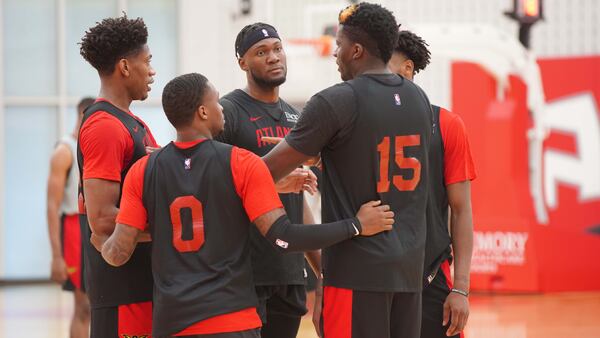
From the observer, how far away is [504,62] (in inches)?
485

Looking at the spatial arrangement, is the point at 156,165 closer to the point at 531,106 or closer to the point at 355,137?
the point at 355,137

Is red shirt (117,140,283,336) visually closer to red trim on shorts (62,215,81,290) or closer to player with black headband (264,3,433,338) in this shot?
player with black headband (264,3,433,338)

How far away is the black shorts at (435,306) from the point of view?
4402mm

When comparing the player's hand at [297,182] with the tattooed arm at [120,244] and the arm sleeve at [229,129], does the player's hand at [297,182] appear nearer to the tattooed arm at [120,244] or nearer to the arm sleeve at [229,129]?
the arm sleeve at [229,129]

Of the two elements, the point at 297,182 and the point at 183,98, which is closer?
the point at 183,98

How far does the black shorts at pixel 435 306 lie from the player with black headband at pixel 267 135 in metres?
0.68

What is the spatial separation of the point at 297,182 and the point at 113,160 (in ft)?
2.62

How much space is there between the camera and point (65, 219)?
834cm

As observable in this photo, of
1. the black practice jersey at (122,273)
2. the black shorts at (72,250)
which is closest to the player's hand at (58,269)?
the black shorts at (72,250)

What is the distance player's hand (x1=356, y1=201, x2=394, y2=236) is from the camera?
12.3ft

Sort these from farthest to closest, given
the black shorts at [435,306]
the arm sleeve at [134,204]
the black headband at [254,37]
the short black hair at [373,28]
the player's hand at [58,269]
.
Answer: the player's hand at [58,269], the black headband at [254,37], the black shorts at [435,306], the short black hair at [373,28], the arm sleeve at [134,204]

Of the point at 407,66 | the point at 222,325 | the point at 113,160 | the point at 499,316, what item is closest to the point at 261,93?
the point at 407,66

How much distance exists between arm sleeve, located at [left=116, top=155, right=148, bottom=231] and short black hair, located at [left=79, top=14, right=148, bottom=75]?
67 cm

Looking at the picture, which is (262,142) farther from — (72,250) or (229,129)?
(72,250)
